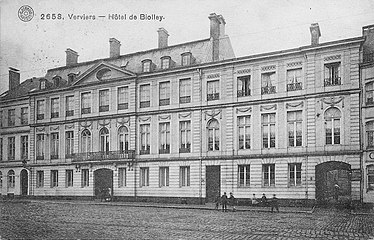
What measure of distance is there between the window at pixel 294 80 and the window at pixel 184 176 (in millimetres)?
8876

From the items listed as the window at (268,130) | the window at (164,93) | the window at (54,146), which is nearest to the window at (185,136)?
the window at (164,93)

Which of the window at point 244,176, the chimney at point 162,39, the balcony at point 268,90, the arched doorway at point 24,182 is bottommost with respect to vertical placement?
the arched doorway at point 24,182

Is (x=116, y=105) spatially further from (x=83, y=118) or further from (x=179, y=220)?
(x=179, y=220)

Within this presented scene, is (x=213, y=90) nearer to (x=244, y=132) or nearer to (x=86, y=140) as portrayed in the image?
(x=244, y=132)

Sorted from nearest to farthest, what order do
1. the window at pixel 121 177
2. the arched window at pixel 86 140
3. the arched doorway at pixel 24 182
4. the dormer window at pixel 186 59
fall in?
the dormer window at pixel 186 59 < the window at pixel 121 177 < the arched window at pixel 86 140 < the arched doorway at pixel 24 182

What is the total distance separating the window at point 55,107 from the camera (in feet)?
103

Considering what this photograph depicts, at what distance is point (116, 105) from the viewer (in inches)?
1212

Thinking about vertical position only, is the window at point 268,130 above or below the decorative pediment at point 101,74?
below

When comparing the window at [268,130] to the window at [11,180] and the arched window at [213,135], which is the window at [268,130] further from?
the window at [11,180]

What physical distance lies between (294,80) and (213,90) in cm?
561

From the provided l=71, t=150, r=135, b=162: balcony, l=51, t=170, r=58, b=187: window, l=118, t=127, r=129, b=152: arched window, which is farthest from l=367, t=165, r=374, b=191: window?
l=51, t=170, r=58, b=187: window

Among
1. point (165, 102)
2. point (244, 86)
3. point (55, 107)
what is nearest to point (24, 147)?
point (55, 107)

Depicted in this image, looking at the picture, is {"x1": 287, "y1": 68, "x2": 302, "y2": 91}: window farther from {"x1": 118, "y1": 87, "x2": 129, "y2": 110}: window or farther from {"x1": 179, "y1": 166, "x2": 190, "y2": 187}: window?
{"x1": 118, "y1": 87, "x2": 129, "y2": 110}: window

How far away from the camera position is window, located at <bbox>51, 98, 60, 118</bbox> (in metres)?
31.5
